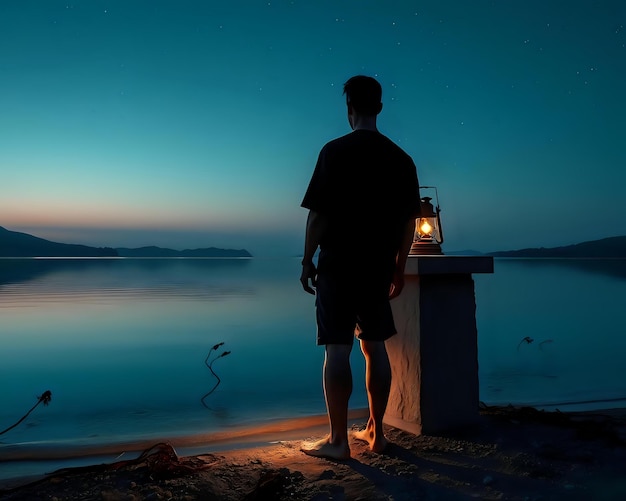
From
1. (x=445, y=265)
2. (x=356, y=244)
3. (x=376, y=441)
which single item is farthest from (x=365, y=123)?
(x=376, y=441)

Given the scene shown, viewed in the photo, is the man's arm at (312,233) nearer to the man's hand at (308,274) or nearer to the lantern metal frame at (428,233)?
the man's hand at (308,274)

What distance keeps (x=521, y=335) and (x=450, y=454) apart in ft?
29.5

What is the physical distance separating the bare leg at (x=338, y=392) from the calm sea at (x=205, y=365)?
6.85ft

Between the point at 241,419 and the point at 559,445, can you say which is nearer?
the point at 559,445

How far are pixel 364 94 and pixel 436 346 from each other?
4.63 feet

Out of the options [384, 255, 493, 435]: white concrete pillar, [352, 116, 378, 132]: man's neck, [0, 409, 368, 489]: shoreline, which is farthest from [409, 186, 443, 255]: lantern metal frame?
[0, 409, 368, 489]: shoreline

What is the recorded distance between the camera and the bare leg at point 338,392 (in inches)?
95.0

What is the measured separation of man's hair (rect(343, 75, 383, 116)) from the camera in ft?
8.34

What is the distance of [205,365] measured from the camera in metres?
7.45

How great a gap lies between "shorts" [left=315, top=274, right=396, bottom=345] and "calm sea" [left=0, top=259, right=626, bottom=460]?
227 cm

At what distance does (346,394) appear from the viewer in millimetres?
2424

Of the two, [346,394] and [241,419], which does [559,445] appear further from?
[241,419]

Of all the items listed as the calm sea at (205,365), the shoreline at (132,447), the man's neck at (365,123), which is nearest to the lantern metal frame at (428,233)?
the man's neck at (365,123)

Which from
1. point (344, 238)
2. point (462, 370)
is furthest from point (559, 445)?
point (344, 238)
